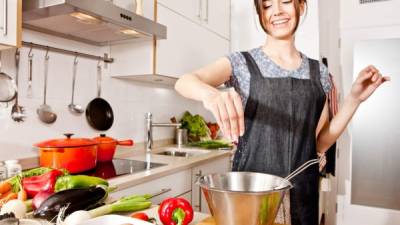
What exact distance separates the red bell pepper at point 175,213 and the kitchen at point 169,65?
1.66 ft

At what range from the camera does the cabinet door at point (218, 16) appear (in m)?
2.29

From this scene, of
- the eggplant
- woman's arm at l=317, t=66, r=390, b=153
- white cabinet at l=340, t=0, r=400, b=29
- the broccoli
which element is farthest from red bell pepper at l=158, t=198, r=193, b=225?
white cabinet at l=340, t=0, r=400, b=29

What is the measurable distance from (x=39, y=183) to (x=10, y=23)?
57 cm

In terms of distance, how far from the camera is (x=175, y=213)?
0.76 meters

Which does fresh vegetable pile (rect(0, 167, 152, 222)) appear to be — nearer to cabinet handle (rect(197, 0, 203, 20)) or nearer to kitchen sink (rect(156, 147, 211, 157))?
kitchen sink (rect(156, 147, 211, 157))

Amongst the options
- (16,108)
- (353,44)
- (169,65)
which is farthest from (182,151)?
(353,44)

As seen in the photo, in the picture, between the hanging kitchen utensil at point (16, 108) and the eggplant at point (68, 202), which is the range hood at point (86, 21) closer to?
the hanging kitchen utensil at point (16, 108)

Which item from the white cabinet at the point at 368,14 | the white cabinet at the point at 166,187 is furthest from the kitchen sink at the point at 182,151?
the white cabinet at the point at 368,14

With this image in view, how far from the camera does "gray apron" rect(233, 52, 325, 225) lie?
979 mm

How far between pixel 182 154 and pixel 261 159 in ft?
4.00

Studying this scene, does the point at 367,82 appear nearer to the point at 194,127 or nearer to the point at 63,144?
the point at 63,144

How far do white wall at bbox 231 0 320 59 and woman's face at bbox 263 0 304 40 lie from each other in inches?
52.1

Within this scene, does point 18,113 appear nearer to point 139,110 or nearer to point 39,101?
point 39,101

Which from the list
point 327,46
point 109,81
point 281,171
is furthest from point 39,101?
point 327,46
